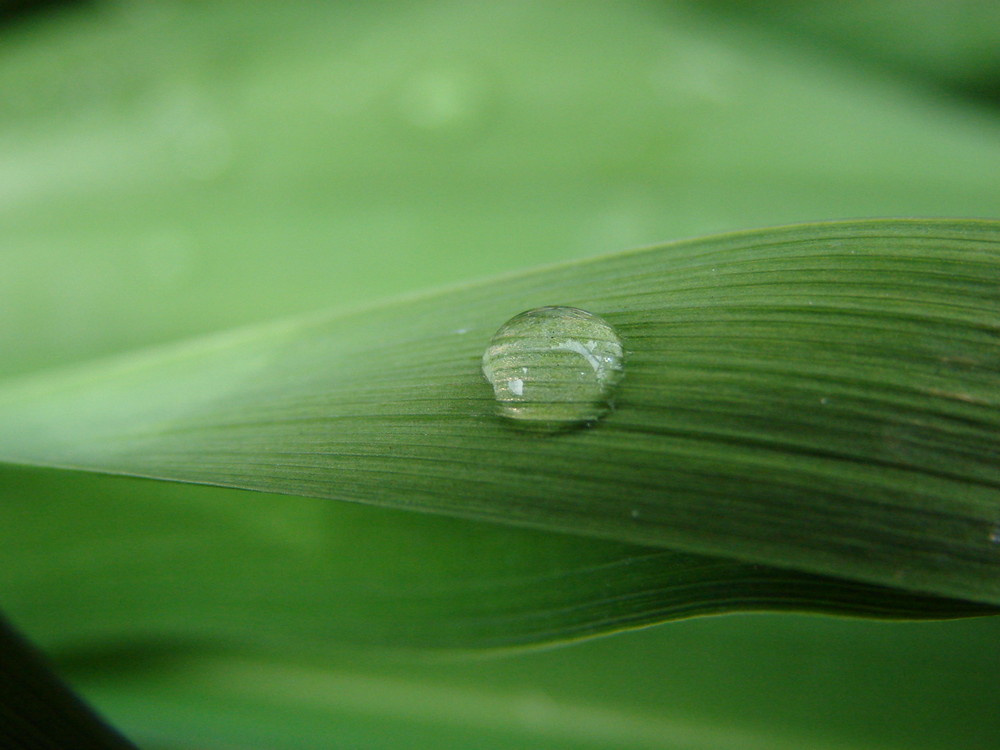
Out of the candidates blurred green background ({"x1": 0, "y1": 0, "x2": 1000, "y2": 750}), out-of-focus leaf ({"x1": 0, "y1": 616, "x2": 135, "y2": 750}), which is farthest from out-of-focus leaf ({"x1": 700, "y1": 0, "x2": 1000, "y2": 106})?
out-of-focus leaf ({"x1": 0, "y1": 616, "x2": 135, "y2": 750})

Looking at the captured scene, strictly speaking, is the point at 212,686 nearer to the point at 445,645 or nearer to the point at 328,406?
the point at 445,645

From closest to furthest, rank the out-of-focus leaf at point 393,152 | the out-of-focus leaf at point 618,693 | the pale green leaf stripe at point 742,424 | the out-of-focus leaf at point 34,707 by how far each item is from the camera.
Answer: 1. the pale green leaf stripe at point 742,424
2. the out-of-focus leaf at point 34,707
3. the out-of-focus leaf at point 618,693
4. the out-of-focus leaf at point 393,152

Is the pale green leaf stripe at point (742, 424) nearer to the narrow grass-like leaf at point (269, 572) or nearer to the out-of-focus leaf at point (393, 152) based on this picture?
the narrow grass-like leaf at point (269, 572)

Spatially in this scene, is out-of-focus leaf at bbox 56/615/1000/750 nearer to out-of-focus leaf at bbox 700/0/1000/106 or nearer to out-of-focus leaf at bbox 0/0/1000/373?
out-of-focus leaf at bbox 0/0/1000/373

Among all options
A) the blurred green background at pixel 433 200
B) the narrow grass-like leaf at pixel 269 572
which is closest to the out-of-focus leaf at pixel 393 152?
the blurred green background at pixel 433 200

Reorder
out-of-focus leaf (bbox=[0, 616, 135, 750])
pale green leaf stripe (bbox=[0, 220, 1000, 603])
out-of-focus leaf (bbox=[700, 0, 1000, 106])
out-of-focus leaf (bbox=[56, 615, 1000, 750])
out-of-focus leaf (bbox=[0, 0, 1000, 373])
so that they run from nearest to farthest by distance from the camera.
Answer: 1. pale green leaf stripe (bbox=[0, 220, 1000, 603])
2. out-of-focus leaf (bbox=[0, 616, 135, 750])
3. out-of-focus leaf (bbox=[56, 615, 1000, 750])
4. out-of-focus leaf (bbox=[0, 0, 1000, 373])
5. out-of-focus leaf (bbox=[700, 0, 1000, 106])

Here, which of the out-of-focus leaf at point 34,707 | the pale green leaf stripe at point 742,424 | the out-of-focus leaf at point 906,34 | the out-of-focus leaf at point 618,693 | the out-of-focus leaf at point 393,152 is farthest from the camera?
the out-of-focus leaf at point 906,34

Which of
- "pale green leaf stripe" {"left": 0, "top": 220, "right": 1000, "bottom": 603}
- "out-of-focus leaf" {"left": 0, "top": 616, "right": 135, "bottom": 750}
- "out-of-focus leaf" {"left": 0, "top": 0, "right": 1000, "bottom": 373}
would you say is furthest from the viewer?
"out-of-focus leaf" {"left": 0, "top": 0, "right": 1000, "bottom": 373}
